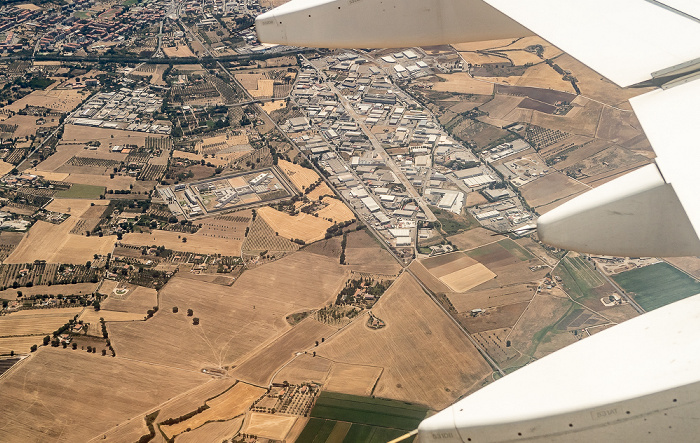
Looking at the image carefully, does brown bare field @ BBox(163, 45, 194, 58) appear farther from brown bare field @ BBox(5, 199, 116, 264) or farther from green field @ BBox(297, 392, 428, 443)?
green field @ BBox(297, 392, 428, 443)

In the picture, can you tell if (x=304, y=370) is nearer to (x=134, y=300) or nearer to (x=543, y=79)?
(x=134, y=300)

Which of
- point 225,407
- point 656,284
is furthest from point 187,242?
point 656,284

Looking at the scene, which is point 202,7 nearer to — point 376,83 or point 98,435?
point 376,83

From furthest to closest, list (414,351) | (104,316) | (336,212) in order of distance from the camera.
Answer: (336,212) → (104,316) → (414,351)

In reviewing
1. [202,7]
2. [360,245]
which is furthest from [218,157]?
[202,7]

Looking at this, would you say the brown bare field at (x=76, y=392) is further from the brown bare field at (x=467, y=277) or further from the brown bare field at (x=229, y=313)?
the brown bare field at (x=467, y=277)
